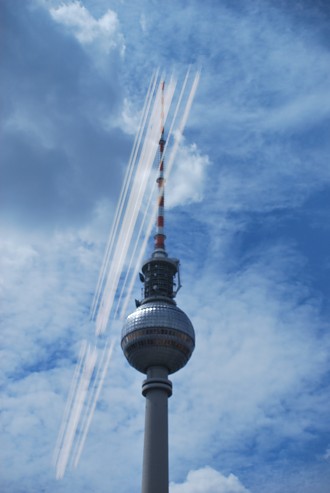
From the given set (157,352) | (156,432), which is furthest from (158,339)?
→ (156,432)

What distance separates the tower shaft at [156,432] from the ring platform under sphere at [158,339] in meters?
3.64

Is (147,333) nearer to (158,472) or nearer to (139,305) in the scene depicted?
(139,305)

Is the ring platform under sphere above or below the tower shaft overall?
above

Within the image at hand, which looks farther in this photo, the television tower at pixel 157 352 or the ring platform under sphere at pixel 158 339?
the ring platform under sphere at pixel 158 339

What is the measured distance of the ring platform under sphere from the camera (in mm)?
135375

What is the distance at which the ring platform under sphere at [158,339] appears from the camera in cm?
13538

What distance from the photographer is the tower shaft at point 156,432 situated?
395 ft

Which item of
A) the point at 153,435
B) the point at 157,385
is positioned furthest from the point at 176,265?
the point at 153,435

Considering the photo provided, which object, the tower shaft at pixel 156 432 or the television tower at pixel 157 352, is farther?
the television tower at pixel 157 352

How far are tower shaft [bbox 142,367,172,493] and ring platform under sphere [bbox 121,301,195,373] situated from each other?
364 cm

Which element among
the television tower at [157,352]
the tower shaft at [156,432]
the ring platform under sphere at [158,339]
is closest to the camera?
the tower shaft at [156,432]

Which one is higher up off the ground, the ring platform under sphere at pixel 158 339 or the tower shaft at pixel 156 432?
the ring platform under sphere at pixel 158 339

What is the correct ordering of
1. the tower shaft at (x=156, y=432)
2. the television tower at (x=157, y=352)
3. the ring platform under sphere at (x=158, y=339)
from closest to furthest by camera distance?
the tower shaft at (x=156, y=432) → the television tower at (x=157, y=352) → the ring platform under sphere at (x=158, y=339)

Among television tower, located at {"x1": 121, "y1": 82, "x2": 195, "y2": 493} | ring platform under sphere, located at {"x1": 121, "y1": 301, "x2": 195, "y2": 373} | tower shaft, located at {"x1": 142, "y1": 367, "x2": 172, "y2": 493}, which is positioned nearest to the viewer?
tower shaft, located at {"x1": 142, "y1": 367, "x2": 172, "y2": 493}
